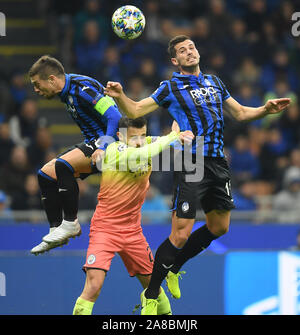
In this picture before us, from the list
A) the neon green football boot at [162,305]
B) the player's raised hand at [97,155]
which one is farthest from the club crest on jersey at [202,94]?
the neon green football boot at [162,305]

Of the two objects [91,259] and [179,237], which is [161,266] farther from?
[91,259]

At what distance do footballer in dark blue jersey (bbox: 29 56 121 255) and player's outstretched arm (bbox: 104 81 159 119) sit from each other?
278mm

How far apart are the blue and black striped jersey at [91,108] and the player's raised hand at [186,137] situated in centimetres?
61

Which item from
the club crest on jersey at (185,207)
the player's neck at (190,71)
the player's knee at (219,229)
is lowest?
the player's knee at (219,229)

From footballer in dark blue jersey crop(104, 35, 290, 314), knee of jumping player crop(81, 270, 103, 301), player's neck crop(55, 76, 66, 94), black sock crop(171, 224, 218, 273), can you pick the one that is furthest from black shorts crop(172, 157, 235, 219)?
player's neck crop(55, 76, 66, 94)

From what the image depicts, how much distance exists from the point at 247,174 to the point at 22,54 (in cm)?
478

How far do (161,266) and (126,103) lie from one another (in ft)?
4.81

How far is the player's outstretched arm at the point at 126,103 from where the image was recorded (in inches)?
251

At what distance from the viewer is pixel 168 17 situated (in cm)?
1395

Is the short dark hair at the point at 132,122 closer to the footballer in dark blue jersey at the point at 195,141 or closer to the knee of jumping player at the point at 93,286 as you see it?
the footballer in dark blue jersey at the point at 195,141

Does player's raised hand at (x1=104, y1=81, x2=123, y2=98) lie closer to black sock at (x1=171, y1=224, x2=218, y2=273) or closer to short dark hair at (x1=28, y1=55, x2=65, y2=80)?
short dark hair at (x1=28, y1=55, x2=65, y2=80)

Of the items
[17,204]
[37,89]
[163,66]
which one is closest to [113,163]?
[37,89]

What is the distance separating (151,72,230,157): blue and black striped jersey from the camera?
268 inches

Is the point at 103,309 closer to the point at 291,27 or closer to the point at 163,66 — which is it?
the point at 163,66
